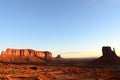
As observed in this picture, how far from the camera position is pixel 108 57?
→ 9831cm

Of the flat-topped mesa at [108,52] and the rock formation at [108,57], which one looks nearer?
the rock formation at [108,57]

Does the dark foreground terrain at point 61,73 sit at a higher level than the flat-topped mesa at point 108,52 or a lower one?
lower

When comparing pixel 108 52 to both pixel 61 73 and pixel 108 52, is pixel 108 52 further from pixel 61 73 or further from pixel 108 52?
pixel 61 73

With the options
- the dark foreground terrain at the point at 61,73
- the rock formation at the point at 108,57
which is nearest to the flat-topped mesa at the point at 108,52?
the rock formation at the point at 108,57

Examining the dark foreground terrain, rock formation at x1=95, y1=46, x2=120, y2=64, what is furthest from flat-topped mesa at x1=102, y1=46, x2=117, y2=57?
the dark foreground terrain

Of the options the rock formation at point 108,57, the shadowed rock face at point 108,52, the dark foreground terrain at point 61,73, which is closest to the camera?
the dark foreground terrain at point 61,73

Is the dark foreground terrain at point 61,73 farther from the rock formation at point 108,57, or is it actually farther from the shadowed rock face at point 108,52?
the shadowed rock face at point 108,52

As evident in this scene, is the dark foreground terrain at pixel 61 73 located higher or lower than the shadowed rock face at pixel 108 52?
lower

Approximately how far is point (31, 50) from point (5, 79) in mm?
160522

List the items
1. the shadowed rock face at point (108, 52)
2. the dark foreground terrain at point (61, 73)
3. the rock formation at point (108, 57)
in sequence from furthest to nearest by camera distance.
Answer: the shadowed rock face at point (108, 52), the rock formation at point (108, 57), the dark foreground terrain at point (61, 73)

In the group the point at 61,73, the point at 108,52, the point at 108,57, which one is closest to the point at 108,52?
the point at 108,52

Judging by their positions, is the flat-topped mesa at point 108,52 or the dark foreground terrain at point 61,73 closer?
the dark foreground terrain at point 61,73

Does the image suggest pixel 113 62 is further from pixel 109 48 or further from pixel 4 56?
pixel 4 56

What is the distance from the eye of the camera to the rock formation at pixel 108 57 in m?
92.6
